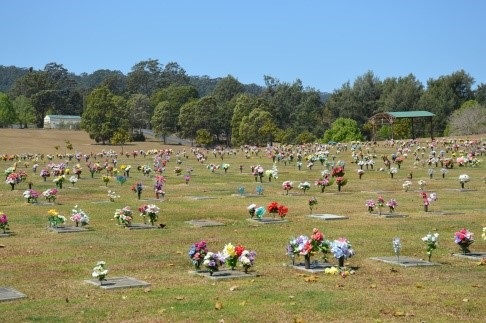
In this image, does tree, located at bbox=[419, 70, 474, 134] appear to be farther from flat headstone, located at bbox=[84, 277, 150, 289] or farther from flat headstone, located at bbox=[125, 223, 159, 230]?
flat headstone, located at bbox=[84, 277, 150, 289]

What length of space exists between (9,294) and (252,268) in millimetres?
5286

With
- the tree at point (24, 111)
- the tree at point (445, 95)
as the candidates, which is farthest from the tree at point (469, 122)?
the tree at point (24, 111)

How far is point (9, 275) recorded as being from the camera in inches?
674

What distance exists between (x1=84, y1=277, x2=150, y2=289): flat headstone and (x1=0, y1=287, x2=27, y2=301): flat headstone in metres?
1.50

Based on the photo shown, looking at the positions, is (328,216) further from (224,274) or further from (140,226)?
(224,274)

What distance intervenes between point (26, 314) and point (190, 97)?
5229 inches

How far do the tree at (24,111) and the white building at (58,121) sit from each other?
3509 mm

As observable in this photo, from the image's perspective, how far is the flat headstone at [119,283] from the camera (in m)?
15.4

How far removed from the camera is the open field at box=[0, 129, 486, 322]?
43.3ft

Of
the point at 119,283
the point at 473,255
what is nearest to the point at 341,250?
the point at 473,255

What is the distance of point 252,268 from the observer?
17594 mm

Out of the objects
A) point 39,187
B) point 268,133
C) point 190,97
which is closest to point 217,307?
point 39,187

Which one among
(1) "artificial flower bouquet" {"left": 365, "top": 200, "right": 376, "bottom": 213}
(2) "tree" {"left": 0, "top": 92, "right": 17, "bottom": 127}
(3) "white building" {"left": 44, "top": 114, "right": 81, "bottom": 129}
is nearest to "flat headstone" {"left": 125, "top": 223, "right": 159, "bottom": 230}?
(1) "artificial flower bouquet" {"left": 365, "top": 200, "right": 376, "bottom": 213}

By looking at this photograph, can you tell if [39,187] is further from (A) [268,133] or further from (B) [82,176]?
(A) [268,133]
